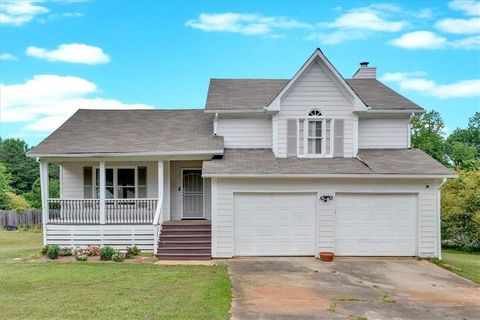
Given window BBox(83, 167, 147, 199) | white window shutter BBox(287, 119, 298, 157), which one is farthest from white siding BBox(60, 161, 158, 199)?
white window shutter BBox(287, 119, 298, 157)

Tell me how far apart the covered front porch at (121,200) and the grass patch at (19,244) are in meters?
1.13

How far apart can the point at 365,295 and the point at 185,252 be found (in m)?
6.44

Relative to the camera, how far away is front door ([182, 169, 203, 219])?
53.9 ft

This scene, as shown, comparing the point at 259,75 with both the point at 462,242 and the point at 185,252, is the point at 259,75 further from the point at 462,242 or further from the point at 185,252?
the point at 462,242

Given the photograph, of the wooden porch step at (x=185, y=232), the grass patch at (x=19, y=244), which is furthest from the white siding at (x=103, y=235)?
the grass patch at (x=19, y=244)

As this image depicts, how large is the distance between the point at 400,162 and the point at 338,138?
2.28 m

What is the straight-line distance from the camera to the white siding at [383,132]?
1600 cm

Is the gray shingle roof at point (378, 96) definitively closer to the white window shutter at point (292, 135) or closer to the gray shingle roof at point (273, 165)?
the gray shingle roof at point (273, 165)

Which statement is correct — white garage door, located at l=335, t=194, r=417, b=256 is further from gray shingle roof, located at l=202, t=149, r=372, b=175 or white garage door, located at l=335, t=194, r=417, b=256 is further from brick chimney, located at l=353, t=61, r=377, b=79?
brick chimney, located at l=353, t=61, r=377, b=79

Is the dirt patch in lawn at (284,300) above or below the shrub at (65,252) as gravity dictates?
above

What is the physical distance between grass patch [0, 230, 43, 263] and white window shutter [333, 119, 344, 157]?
11.2m

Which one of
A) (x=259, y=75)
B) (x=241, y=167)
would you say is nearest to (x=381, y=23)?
(x=259, y=75)

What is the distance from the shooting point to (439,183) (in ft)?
45.3

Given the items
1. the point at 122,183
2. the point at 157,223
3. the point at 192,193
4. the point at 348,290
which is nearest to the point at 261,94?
the point at 192,193
